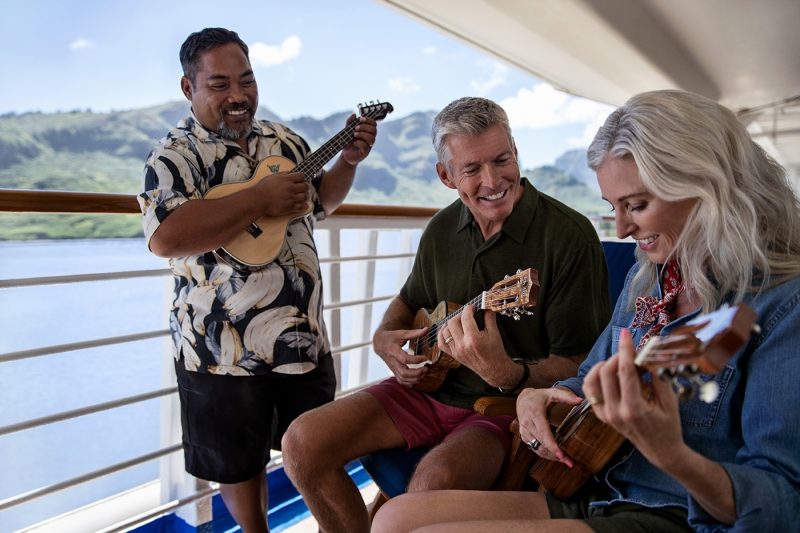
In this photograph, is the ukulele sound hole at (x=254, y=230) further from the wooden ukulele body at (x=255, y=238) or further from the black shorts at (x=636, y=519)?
the black shorts at (x=636, y=519)

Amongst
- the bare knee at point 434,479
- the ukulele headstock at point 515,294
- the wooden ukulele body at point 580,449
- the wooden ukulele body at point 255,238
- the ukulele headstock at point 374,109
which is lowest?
the bare knee at point 434,479

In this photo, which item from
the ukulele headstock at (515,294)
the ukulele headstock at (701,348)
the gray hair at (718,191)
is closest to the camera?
the ukulele headstock at (701,348)

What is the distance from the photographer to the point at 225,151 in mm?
1604

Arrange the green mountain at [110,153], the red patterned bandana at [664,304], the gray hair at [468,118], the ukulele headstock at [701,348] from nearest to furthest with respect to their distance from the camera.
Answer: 1. the ukulele headstock at [701,348]
2. the red patterned bandana at [664,304]
3. the gray hair at [468,118]
4. the green mountain at [110,153]

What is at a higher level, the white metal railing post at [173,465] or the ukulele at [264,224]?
the ukulele at [264,224]

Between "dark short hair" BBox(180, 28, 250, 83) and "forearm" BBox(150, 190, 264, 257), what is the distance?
0.37 m

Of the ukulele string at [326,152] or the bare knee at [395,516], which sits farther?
the ukulele string at [326,152]

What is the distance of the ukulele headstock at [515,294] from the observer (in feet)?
3.82

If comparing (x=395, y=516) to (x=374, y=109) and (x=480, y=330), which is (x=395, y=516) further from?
(x=374, y=109)

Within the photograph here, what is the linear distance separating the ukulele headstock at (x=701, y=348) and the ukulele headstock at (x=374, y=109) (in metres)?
1.22

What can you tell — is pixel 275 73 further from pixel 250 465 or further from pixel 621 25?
pixel 250 465

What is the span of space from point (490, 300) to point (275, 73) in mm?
12662

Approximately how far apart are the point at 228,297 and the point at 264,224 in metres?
0.21

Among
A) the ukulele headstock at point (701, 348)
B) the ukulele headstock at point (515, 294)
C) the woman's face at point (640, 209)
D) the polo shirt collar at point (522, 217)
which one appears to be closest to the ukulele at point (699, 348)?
the ukulele headstock at point (701, 348)
